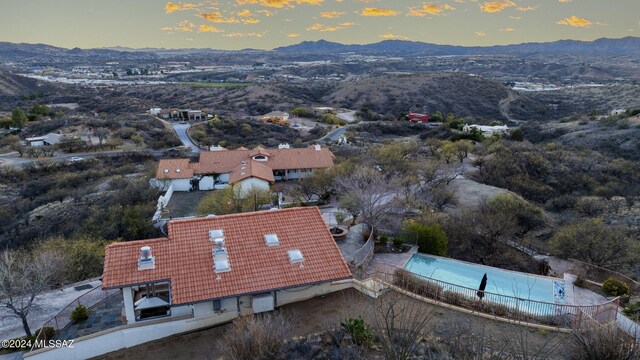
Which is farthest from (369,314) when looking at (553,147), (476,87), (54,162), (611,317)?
(476,87)

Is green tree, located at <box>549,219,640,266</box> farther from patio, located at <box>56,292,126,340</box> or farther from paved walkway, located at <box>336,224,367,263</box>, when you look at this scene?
patio, located at <box>56,292,126,340</box>

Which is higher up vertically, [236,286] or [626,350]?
[626,350]

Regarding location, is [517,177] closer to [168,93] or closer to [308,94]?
[308,94]

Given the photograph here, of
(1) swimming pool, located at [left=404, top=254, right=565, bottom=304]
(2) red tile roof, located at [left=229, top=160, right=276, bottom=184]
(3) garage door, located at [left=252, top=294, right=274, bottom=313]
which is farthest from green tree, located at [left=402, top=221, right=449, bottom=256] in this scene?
(2) red tile roof, located at [left=229, top=160, right=276, bottom=184]

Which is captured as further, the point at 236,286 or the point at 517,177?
the point at 517,177

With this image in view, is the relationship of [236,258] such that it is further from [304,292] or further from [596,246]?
[596,246]

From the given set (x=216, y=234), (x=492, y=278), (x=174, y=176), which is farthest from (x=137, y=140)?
(x=492, y=278)

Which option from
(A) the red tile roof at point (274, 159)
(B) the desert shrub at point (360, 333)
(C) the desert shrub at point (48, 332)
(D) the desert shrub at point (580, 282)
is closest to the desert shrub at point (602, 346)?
(B) the desert shrub at point (360, 333)
